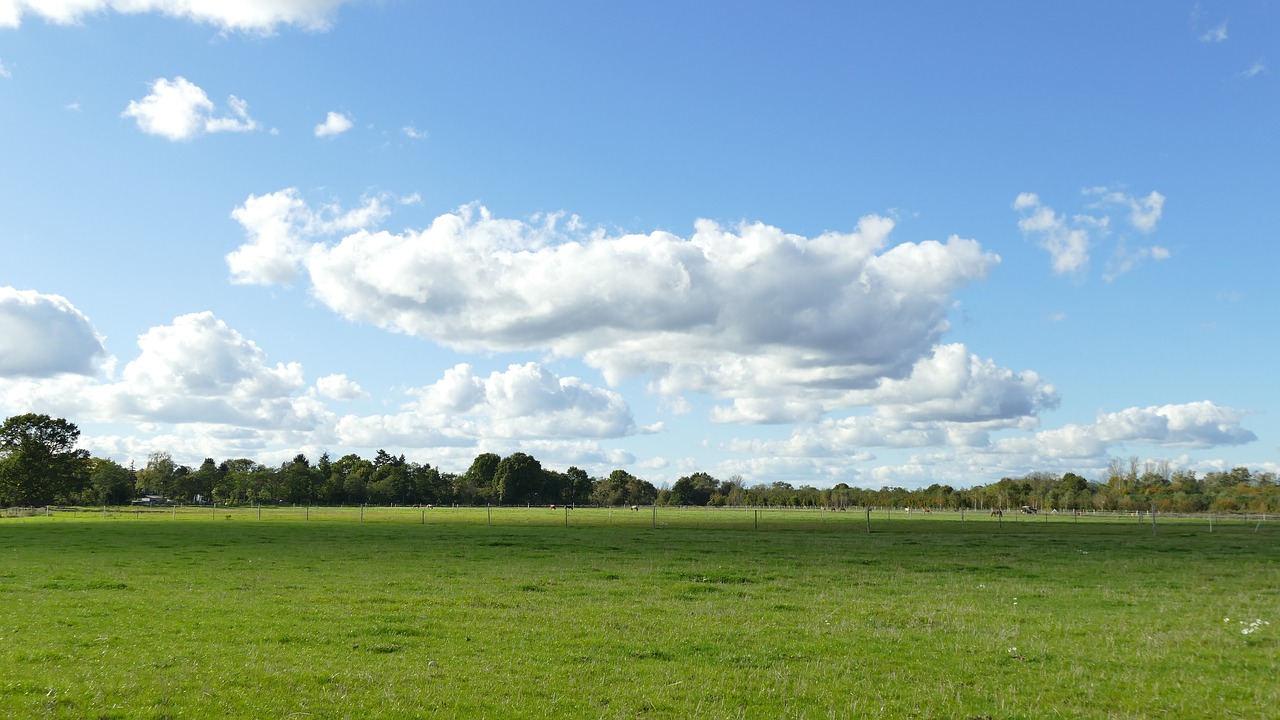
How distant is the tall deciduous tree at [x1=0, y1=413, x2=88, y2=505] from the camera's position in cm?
12106

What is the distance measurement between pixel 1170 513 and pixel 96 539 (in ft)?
572

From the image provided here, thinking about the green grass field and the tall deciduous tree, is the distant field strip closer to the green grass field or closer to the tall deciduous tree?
the tall deciduous tree

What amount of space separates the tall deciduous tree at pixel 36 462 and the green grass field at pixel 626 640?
364 feet

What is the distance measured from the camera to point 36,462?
405 ft

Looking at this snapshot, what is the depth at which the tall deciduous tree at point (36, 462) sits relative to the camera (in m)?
121

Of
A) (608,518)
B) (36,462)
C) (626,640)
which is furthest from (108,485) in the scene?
(626,640)

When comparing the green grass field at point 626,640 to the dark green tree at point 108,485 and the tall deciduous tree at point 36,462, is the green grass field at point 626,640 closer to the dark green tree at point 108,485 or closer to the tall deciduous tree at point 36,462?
the tall deciduous tree at point 36,462

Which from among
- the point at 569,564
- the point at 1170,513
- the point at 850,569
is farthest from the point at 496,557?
the point at 1170,513

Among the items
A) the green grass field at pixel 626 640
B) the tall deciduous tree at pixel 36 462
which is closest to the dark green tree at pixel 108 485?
the tall deciduous tree at pixel 36 462

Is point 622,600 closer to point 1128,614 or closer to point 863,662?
point 863,662

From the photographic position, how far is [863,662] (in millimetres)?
14828

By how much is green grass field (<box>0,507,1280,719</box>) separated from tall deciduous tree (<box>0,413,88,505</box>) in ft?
364

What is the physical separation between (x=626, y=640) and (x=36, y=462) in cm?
14105

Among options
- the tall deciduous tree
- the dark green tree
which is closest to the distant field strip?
the tall deciduous tree
